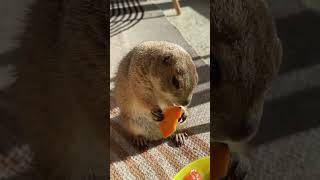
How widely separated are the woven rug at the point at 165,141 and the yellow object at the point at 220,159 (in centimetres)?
5

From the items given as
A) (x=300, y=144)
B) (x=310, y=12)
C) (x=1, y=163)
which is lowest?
(x=300, y=144)

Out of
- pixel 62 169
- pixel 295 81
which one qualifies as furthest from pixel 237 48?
pixel 62 169

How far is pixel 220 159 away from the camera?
0.89 metres

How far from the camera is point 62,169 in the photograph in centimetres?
89

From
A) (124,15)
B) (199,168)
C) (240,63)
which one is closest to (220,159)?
(199,168)

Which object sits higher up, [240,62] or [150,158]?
[240,62]

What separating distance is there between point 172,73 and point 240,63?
0.57ft

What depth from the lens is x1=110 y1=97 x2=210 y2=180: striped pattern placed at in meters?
0.92

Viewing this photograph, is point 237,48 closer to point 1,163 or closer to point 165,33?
point 165,33

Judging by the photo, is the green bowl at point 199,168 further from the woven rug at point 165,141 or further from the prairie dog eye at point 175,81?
the prairie dog eye at point 175,81

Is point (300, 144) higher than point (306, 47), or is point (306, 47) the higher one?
point (306, 47)

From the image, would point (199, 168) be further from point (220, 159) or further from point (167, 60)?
point (167, 60)

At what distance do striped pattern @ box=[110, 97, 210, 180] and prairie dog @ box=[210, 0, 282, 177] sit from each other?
0.08 meters

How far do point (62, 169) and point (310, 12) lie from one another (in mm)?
531
